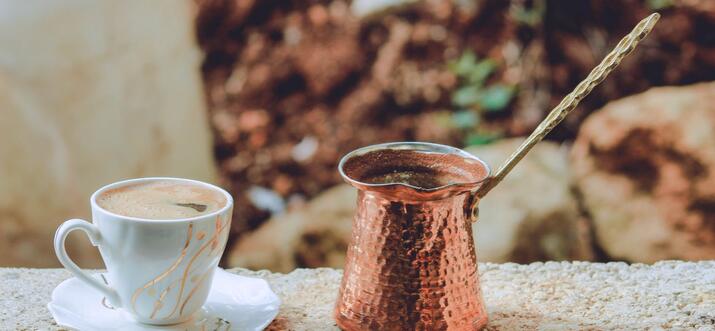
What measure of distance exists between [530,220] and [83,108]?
1.33m

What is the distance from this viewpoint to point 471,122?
8.66ft

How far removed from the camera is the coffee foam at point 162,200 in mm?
896

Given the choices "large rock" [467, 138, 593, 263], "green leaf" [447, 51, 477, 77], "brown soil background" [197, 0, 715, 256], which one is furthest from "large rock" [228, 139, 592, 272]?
"green leaf" [447, 51, 477, 77]

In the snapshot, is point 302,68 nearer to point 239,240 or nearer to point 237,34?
point 237,34

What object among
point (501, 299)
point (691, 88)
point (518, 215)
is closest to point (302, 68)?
point (518, 215)

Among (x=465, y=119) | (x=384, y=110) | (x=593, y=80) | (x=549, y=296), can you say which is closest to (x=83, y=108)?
(x=384, y=110)

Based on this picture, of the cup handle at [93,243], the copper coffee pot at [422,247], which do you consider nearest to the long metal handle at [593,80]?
the copper coffee pot at [422,247]

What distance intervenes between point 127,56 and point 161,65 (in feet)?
0.40

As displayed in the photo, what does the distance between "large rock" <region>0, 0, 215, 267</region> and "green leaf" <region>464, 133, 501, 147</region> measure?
0.91 m

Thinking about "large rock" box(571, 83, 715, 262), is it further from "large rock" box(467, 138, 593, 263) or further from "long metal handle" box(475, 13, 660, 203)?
"long metal handle" box(475, 13, 660, 203)

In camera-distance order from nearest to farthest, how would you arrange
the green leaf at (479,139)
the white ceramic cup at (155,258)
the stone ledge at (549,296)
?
the white ceramic cup at (155,258) < the stone ledge at (549,296) < the green leaf at (479,139)

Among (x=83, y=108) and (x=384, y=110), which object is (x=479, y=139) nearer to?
(x=384, y=110)

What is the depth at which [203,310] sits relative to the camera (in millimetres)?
969

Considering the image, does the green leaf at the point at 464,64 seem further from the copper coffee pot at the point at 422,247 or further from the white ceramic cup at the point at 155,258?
the white ceramic cup at the point at 155,258
